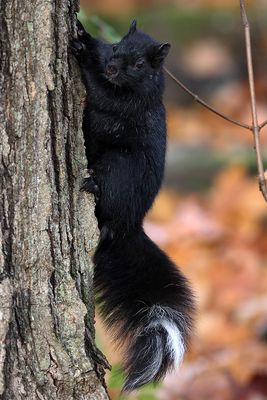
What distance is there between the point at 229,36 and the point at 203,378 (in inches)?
224

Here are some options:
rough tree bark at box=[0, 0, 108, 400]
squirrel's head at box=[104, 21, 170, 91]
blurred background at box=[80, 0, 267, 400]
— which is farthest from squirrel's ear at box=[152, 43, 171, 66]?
rough tree bark at box=[0, 0, 108, 400]

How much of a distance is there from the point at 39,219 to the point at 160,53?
3.34 feet

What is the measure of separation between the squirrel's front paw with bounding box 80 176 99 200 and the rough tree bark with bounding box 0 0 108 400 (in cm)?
11

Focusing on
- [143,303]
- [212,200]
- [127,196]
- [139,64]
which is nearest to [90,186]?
[127,196]

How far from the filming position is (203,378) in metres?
4.18

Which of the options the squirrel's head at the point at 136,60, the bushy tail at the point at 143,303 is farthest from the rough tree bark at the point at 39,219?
the squirrel's head at the point at 136,60

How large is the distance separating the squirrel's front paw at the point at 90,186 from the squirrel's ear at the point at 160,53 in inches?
26.6

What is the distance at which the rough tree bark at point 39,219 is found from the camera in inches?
102

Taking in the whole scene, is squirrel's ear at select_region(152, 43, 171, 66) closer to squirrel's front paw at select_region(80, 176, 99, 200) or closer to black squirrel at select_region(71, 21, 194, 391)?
black squirrel at select_region(71, 21, 194, 391)

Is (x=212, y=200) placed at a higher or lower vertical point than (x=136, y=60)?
higher

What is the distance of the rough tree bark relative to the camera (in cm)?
259

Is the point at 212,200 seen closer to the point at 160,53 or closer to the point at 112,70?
the point at 160,53

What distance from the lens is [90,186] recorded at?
289cm

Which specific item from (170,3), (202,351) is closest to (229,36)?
(170,3)
